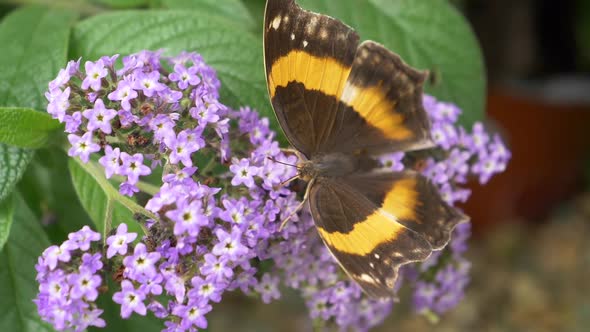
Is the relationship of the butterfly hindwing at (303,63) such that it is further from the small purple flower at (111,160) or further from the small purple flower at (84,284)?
the small purple flower at (84,284)

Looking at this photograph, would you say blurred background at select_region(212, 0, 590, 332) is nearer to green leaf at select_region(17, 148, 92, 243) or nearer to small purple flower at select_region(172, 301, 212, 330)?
green leaf at select_region(17, 148, 92, 243)

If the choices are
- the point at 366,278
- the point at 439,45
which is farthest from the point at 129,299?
the point at 439,45

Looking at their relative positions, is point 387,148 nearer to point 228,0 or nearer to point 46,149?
point 228,0

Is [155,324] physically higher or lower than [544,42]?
higher

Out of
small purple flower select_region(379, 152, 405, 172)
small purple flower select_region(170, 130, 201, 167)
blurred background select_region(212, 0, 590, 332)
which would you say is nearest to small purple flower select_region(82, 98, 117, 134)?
small purple flower select_region(170, 130, 201, 167)

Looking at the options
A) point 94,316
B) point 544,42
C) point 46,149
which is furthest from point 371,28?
point 544,42

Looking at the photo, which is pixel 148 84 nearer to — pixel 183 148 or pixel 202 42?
pixel 183 148

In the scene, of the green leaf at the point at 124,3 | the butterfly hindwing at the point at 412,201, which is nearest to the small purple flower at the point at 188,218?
the butterfly hindwing at the point at 412,201
